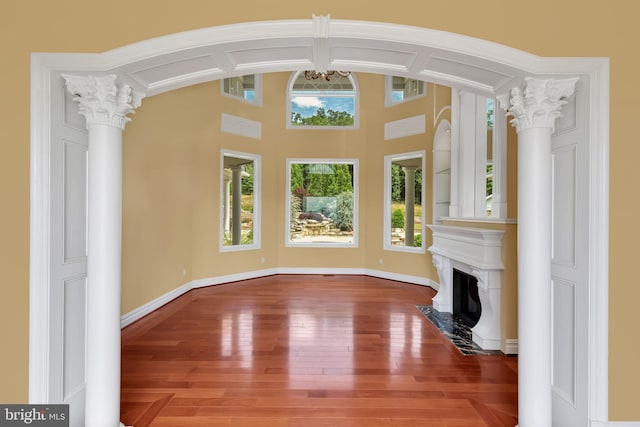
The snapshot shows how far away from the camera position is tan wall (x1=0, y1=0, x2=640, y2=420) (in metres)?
1.93

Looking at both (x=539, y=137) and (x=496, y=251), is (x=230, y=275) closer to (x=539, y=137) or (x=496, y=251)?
(x=496, y=251)

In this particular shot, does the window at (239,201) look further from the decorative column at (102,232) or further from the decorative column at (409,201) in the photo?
the decorative column at (102,232)

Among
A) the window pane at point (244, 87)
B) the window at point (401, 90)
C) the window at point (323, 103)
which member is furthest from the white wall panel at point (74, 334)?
the window at point (401, 90)

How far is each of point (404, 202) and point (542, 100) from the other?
5.15 m

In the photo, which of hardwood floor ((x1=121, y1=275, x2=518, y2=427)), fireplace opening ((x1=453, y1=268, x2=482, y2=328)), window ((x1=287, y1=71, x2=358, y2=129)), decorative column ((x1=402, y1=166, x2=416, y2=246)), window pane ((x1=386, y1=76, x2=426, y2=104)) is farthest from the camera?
window ((x1=287, y1=71, x2=358, y2=129))

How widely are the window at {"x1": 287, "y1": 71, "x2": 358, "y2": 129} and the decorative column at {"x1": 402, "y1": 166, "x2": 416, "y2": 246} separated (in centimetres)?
172

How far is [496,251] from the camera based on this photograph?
345cm

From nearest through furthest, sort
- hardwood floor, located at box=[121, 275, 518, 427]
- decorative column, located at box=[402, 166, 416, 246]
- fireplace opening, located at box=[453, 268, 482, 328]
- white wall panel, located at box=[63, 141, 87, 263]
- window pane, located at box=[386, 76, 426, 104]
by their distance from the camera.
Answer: white wall panel, located at box=[63, 141, 87, 263] → hardwood floor, located at box=[121, 275, 518, 427] → fireplace opening, located at box=[453, 268, 482, 328] → window pane, located at box=[386, 76, 426, 104] → decorative column, located at box=[402, 166, 416, 246]

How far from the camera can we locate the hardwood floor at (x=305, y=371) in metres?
2.37

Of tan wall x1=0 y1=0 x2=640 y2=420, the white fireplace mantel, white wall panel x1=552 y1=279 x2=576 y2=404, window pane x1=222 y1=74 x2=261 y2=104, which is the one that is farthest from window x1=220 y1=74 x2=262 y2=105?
white wall panel x1=552 y1=279 x2=576 y2=404

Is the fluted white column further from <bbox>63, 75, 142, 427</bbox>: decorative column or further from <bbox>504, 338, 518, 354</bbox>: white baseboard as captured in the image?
<bbox>504, 338, 518, 354</bbox>: white baseboard

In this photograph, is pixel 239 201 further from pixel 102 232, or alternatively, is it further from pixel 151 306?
pixel 102 232

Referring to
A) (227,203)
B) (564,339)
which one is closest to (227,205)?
(227,203)
